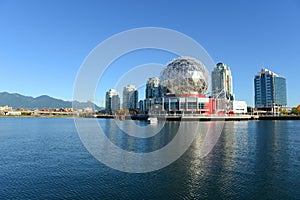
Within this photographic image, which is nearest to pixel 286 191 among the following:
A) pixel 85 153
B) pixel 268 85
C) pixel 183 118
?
pixel 85 153

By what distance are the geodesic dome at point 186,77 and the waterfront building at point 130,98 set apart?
274 ft

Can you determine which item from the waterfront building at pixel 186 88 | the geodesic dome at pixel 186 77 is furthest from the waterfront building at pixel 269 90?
the waterfront building at pixel 186 88

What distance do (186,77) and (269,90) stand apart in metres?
94.7

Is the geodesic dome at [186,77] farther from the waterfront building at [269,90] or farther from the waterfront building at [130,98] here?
the waterfront building at [130,98]

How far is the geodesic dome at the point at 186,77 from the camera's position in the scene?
93.8 meters

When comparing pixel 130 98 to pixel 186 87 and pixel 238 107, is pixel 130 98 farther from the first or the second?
pixel 186 87

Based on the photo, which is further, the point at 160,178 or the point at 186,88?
the point at 186,88

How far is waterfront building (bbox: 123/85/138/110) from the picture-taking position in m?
182

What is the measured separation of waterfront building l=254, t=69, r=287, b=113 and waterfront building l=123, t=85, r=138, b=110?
86.0 metres

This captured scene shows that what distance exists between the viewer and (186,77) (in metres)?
93.2

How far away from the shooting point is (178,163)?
2075cm

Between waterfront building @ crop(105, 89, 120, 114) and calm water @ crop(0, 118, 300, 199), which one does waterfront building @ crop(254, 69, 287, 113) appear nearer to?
waterfront building @ crop(105, 89, 120, 114)

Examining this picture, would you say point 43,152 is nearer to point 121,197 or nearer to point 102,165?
point 102,165

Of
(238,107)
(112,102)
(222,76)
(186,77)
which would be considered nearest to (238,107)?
(238,107)
